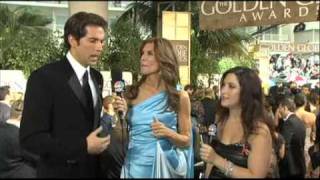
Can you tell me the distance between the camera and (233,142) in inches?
124

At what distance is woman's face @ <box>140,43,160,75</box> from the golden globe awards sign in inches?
18.4

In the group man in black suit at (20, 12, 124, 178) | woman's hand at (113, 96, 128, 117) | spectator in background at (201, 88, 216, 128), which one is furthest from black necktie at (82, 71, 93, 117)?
spectator in background at (201, 88, 216, 128)

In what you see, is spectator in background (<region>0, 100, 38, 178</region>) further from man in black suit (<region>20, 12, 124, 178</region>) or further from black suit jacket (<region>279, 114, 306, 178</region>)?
black suit jacket (<region>279, 114, 306, 178</region>)

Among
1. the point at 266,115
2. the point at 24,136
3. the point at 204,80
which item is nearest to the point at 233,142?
the point at 266,115

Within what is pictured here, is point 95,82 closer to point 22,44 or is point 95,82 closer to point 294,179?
point 294,179

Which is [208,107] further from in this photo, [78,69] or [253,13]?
[78,69]

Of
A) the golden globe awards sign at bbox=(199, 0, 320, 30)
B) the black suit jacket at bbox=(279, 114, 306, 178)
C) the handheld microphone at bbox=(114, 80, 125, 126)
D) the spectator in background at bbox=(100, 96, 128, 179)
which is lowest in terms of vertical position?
the black suit jacket at bbox=(279, 114, 306, 178)

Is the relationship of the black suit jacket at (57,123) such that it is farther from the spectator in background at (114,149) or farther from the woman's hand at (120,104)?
the woman's hand at (120,104)

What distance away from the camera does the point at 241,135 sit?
123 inches

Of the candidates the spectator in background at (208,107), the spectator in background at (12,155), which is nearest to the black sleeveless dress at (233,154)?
the spectator in background at (12,155)

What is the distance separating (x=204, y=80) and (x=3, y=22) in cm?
749

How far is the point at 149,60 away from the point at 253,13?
2.45ft

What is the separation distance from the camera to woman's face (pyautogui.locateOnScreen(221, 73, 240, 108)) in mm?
3135

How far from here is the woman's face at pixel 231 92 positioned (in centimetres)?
313
